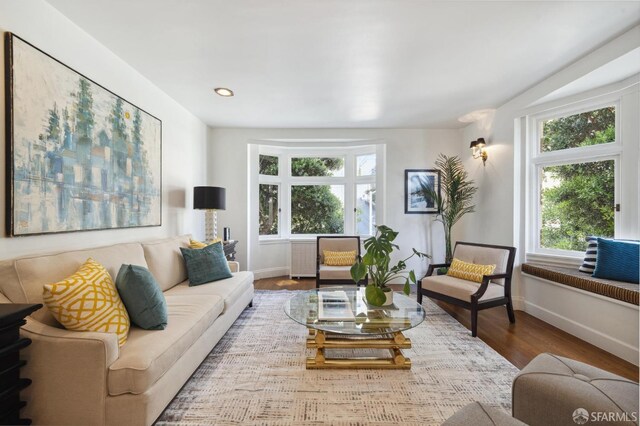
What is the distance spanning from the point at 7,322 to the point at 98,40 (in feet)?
7.15

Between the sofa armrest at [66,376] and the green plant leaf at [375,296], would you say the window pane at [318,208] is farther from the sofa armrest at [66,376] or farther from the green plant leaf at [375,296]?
the sofa armrest at [66,376]

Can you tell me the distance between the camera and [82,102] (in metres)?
2.08

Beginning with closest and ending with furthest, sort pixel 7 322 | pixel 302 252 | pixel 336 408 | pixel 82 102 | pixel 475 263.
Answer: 1. pixel 7 322
2. pixel 336 408
3. pixel 82 102
4. pixel 475 263
5. pixel 302 252

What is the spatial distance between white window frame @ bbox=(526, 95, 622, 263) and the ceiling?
534 millimetres

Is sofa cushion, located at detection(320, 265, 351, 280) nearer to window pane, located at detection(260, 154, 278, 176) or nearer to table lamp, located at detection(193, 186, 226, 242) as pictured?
table lamp, located at detection(193, 186, 226, 242)

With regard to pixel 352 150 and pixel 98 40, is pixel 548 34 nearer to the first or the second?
pixel 352 150

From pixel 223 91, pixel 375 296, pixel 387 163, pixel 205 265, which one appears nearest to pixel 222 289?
pixel 205 265

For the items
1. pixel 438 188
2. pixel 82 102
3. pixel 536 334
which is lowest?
pixel 536 334

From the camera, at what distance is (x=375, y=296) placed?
2.37 metres

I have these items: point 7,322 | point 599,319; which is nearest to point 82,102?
point 7,322

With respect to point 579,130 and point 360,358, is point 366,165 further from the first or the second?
point 360,358

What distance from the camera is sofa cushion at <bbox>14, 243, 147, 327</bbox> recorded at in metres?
1.51

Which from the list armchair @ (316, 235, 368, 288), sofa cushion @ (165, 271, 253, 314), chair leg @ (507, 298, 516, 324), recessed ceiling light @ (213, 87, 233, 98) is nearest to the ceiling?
recessed ceiling light @ (213, 87, 233, 98)

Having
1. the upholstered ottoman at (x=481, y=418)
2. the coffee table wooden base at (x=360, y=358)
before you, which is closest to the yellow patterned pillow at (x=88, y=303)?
the coffee table wooden base at (x=360, y=358)
